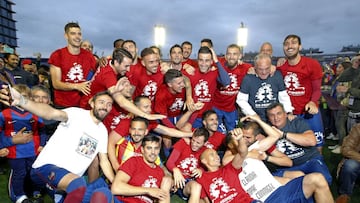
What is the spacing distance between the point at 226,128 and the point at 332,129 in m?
5.28

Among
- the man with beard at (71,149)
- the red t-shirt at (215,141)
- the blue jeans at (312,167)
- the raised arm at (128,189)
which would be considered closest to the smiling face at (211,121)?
the red t-shirt at (215,141)

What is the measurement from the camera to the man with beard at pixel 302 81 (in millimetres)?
5125

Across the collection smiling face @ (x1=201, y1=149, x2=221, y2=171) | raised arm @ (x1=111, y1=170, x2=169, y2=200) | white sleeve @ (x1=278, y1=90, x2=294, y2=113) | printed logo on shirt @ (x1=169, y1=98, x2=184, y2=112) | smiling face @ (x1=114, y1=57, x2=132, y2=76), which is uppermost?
smiling face @ (x1=114, y1=57, x2=132, y2=76)

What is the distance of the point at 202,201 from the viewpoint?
3822 millimetres

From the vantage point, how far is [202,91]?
5.43m

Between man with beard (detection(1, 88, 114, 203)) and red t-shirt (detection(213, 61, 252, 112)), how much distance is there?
8.84 ft

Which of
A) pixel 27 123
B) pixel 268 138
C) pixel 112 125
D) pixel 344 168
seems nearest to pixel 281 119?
pixel 268 138

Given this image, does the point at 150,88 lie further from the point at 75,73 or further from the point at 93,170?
the point at 93,170

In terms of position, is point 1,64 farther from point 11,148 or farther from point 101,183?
point 101,183

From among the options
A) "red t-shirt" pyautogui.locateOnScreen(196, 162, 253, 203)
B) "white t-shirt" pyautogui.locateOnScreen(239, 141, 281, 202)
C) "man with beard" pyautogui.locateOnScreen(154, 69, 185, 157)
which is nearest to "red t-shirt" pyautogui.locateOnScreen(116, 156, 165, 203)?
"red t-shirt" pyautogui.locateOnScreen(196, 162, 253, 203)

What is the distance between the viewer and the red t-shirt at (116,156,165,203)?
11.8 ft

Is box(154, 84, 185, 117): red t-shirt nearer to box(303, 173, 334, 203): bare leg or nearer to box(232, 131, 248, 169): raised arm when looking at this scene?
box(232, 131, 248, 169): raised arm

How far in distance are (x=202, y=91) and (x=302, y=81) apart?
181 centimetres

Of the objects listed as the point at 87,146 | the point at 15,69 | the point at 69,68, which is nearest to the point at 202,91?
the point at 69,68
